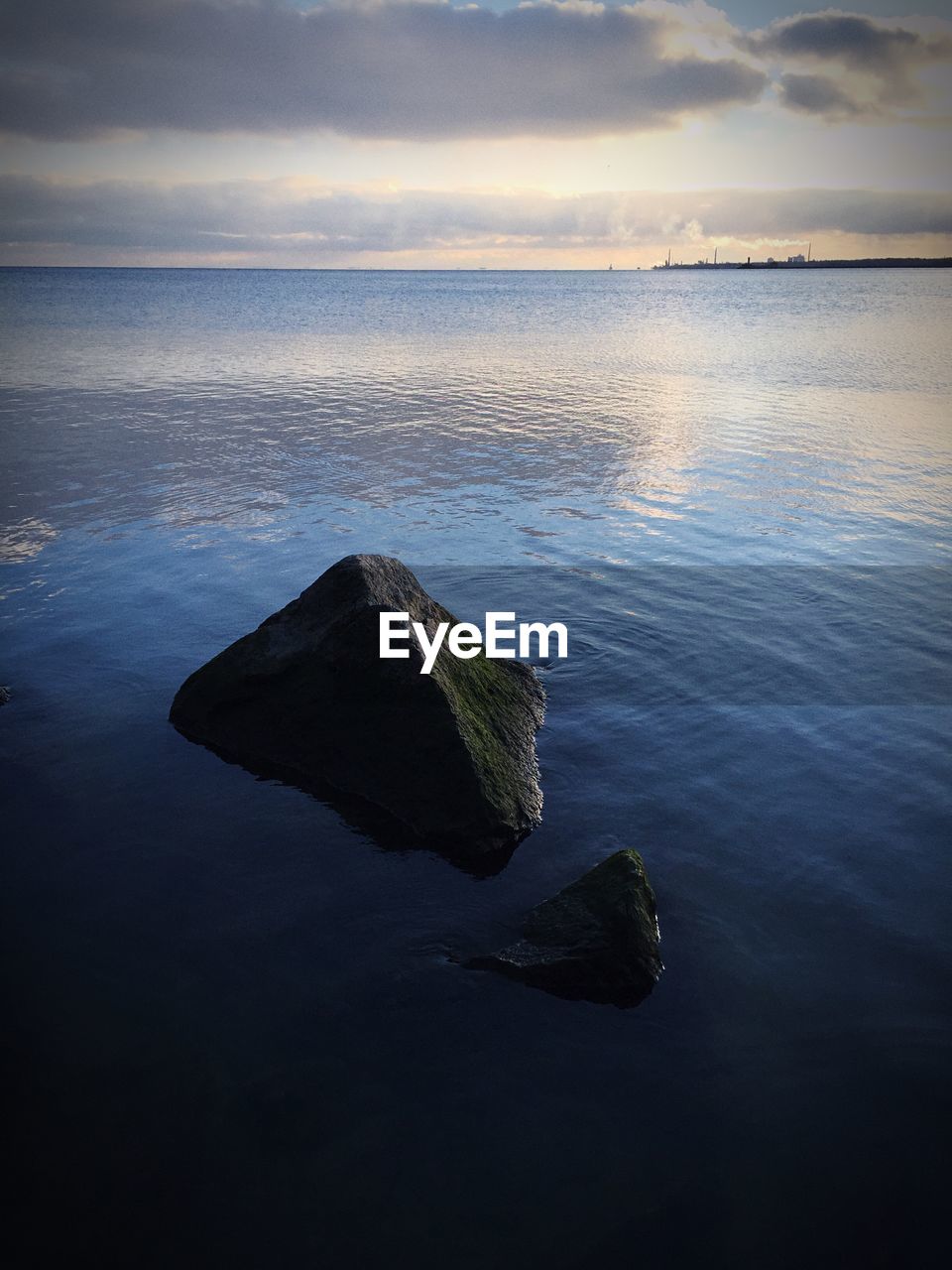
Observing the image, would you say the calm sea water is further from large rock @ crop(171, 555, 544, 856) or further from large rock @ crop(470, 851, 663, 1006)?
large rock @ crop(171, 555, 544, 856)

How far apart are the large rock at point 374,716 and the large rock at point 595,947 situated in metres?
1.38

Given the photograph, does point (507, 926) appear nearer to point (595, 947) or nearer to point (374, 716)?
point (595, 947)

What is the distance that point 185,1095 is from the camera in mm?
5816

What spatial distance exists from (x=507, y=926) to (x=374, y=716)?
2.60m

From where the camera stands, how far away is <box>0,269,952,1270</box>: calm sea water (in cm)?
526

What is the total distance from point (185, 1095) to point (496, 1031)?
2151mm

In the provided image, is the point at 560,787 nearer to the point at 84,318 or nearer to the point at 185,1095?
the point at 185,1095

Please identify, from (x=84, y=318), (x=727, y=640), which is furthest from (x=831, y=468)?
(x=84, y=318)

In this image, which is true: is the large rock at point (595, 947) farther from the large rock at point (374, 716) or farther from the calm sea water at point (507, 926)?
the large rock at point (374, 716)

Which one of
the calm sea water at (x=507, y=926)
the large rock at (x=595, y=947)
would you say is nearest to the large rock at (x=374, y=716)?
the calm sea water at (x=507, y=926)

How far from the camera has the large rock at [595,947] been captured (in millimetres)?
6680

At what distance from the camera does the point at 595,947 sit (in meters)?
6.69

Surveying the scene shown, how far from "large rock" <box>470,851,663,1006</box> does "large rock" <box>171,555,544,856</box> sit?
1.38 meters

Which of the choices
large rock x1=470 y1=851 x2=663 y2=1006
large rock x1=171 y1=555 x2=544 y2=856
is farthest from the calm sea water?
large rock x1=171 y1=555 x2=544 y2=856
